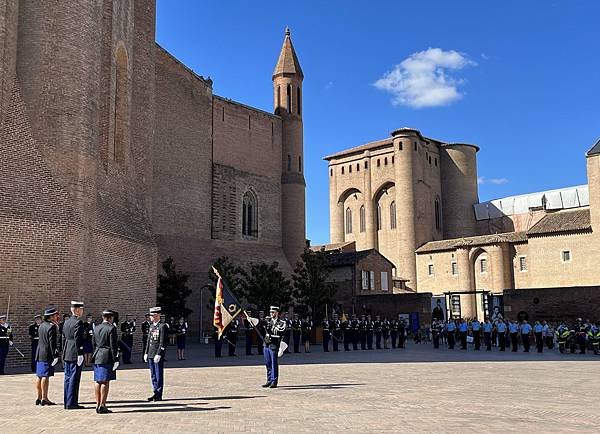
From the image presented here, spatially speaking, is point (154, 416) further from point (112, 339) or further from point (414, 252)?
point (414, 252)


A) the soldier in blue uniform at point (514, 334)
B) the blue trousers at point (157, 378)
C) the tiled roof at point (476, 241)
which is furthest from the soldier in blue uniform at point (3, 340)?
the tiled roof at point (476, 241)

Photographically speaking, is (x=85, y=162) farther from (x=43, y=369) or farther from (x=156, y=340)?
(x=43, y=369)

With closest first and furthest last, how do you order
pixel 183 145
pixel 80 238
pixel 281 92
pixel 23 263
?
pixel 23 263 < pixel 80 238 < pixel 183 145 < pixel 281 92

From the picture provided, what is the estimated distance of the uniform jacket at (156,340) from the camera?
1087 cm

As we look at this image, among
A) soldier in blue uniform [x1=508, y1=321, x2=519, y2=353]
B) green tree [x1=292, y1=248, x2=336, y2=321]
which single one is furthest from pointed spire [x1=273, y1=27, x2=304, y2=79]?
soldier in blue uniform [x1=508, y1=321, x2=519, y2=353]

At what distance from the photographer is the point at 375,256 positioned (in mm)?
47344

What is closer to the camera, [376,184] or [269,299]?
[269,299]

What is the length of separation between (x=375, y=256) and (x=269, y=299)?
16.6m

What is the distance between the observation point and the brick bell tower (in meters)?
44.0

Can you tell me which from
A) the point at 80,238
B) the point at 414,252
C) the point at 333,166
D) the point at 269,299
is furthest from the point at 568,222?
the point at 80,238

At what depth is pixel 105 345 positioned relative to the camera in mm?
9500

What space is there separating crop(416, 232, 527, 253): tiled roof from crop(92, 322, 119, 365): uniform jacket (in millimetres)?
46173

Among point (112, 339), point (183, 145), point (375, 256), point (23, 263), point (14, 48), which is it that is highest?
point (183, 145)

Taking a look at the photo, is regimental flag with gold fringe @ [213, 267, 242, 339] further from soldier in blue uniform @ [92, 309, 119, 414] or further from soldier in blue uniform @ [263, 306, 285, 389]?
soldier in blue uniform @ [92, 309, 119, 414]
